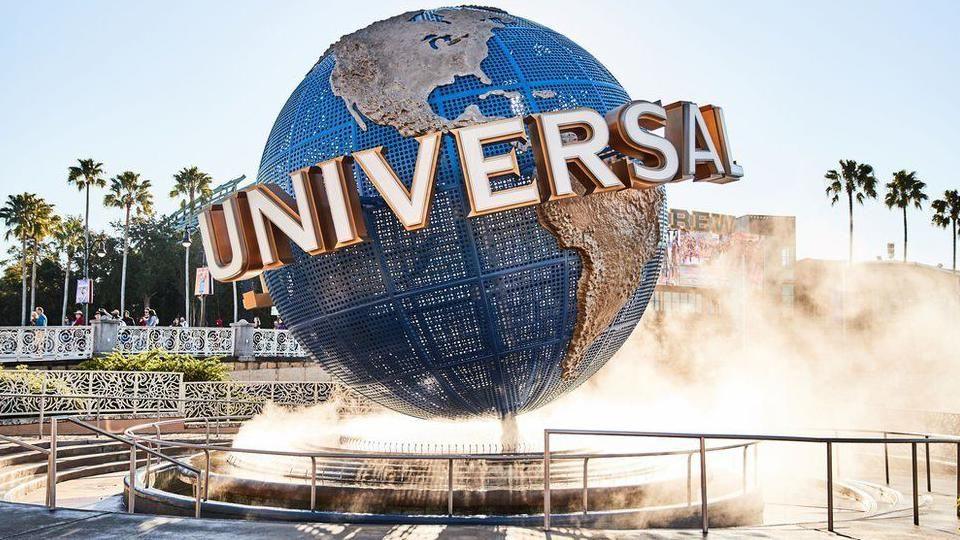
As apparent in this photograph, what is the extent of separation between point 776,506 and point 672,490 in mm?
2028

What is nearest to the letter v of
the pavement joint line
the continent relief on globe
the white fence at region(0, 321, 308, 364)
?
the continent relief on globe

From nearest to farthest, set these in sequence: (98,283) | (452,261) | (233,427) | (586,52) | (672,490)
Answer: (452,261) → (672,490) → (586,52) → (233,427) → (98,283)

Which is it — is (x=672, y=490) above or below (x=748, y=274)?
below

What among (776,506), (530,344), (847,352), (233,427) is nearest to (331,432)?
(530,344)

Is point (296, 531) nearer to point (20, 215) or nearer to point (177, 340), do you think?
point (177, 340)

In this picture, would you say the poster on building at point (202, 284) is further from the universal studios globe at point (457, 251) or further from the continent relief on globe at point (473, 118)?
the continent relief on globe at point (473, 118)

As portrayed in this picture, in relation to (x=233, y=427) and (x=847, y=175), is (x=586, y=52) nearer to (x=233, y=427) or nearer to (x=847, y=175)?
(x=233, y=427)

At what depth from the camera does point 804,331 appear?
5347cm

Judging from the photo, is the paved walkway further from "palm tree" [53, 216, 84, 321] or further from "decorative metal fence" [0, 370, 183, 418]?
"palm tree" [53, 216, 84, 321]

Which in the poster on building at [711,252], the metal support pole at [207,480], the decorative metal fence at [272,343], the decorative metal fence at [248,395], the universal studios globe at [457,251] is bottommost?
the decorative metal fence at [248,395]

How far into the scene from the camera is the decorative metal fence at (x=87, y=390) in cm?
1741

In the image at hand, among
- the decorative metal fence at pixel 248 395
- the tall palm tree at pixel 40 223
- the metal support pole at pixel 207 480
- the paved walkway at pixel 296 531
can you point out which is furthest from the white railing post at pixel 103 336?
the tall palm tree at pixel 40 223

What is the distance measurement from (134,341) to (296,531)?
23.5 m

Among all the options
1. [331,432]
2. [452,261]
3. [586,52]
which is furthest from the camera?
[331,432]
